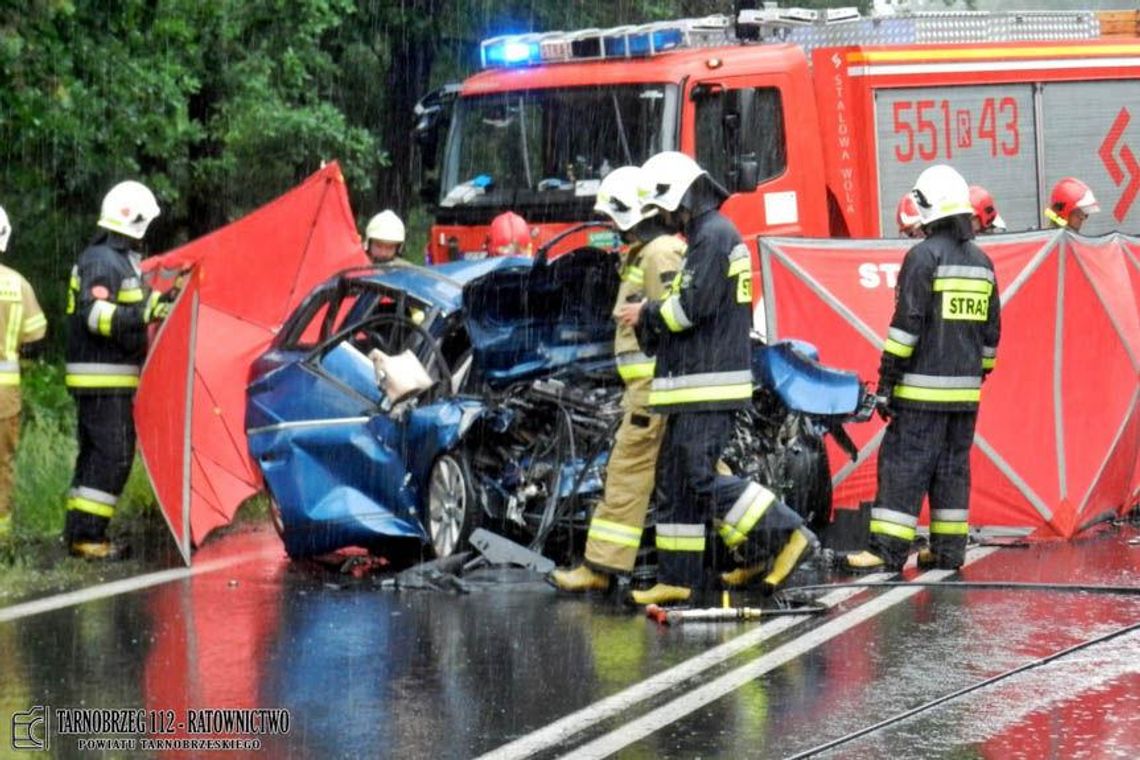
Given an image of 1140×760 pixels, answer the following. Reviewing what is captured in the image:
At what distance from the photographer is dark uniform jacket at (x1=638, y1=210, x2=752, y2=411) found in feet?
28.7

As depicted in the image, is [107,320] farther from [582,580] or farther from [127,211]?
[582,580]

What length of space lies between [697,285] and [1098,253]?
3.45 m

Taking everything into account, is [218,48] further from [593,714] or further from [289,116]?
[593,714]

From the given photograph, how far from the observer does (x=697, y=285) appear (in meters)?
8.72

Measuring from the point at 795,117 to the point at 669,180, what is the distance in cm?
572

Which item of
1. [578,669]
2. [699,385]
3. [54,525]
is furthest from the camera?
[54,525]

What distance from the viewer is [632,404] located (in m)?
9.29

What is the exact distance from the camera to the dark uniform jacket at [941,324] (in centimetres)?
979

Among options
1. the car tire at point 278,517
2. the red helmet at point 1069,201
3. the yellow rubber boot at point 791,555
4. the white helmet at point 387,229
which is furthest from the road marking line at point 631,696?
the red helmet at point 1069,201

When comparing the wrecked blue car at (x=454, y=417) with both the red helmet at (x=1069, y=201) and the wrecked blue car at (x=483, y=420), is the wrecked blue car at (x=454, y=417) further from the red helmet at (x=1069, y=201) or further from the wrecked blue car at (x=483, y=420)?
the red helmet at (x=1069, y=201)

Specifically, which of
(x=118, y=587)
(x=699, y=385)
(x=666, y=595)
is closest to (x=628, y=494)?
(x=666, y=595)

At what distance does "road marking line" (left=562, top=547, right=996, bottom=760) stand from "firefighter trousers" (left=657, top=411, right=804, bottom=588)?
0.56 m

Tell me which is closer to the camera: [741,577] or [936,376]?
[741,577]

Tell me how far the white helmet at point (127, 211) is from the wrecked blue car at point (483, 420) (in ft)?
3.52
